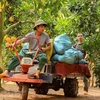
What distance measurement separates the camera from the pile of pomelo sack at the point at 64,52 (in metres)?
9.02

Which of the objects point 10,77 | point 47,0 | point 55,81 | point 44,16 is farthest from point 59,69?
point 44,16

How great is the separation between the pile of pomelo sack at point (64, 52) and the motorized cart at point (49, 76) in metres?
0.16

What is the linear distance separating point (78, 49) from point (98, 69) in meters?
0.84

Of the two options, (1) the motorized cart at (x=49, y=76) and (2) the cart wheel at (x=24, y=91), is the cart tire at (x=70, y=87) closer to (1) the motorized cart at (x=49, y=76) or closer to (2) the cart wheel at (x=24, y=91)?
(1) the motorized cart at (x=49, y=76)

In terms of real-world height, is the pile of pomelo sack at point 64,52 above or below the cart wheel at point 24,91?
above

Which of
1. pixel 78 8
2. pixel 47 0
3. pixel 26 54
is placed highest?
pixel 47 0

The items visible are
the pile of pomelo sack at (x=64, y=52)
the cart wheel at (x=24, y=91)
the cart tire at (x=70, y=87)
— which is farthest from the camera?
the cart tire at (x=70, y=87)

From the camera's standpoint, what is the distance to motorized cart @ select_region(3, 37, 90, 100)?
26.1 feet

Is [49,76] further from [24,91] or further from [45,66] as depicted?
[24,91]

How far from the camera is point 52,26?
1443cm

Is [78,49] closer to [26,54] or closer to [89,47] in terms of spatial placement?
[89,47]

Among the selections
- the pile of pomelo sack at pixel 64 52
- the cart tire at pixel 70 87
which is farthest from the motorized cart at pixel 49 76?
the pile of pomelo sack at pixel 64 52

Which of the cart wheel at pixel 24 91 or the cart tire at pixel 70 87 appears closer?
the cart wheel at pixel 24 91

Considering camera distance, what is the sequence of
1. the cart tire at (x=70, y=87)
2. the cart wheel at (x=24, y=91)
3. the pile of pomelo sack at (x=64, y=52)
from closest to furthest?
the cart wheel at (x=24, y=91) → the pile of pomelo sack at (x=64, y=52) → the cart tire at (x=70, y=87)
